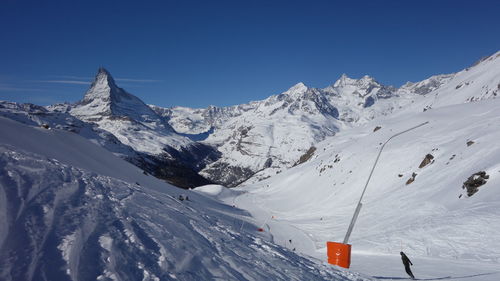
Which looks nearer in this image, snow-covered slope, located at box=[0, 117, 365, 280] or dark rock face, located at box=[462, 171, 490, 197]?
snow-covered slope, located at box=[0, 117, 365, 280]

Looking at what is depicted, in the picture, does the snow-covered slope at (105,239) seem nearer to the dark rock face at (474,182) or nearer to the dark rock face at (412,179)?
the dark rock face at (474,182)

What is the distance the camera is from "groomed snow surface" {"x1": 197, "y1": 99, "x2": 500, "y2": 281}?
70.0 ft

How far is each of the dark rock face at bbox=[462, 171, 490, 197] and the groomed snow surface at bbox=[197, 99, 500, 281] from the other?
664 millimetres

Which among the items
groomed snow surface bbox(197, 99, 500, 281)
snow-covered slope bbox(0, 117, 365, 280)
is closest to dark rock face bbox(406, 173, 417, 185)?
groomed snow surface bbox(197, 99, 500, 281)

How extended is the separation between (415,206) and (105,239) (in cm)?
3677

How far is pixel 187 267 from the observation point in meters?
8.04

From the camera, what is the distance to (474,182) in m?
33.3

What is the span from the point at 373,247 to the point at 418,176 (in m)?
24.0

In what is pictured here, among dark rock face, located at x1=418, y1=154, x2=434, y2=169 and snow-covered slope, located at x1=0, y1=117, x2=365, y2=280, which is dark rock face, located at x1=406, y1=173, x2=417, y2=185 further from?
snow-covered slope, located at x1=0, y1=117, x2=365, y2=280

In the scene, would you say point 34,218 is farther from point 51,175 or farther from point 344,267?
point 344,267

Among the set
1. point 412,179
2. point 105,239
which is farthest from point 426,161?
point 105,239

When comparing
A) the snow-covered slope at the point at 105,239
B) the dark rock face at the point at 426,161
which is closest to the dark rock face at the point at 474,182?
the dark rock face at the point at 426,161

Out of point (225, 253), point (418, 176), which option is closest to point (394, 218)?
point (418, 176)

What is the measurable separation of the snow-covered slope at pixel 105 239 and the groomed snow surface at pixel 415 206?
742 centimetres
